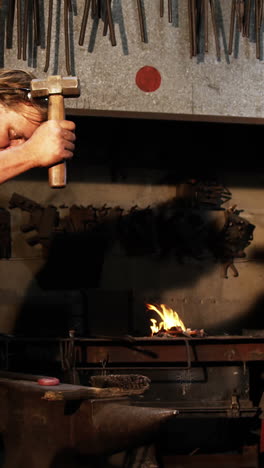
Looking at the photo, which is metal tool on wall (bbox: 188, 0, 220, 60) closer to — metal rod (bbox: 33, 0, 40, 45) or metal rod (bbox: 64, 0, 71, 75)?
metal rod (bbox: 64, 0, 71, 75)

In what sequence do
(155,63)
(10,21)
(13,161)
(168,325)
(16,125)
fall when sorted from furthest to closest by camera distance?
(168,325)
(155,63)
(10,21)
(16,125)
(13,161)

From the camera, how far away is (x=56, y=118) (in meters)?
3.77

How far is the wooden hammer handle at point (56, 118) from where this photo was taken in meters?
3.73

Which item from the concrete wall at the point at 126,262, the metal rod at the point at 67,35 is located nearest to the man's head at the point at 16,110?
the metal rod at the point at 67,35

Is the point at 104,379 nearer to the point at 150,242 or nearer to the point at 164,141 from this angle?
the point at 150,242

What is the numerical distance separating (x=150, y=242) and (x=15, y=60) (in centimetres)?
267

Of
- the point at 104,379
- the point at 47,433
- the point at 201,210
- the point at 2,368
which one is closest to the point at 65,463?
the point at 47,433

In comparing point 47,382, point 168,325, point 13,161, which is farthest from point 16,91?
point 168,325

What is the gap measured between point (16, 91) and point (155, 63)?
4119 millimetres

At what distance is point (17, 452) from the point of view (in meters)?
5.43

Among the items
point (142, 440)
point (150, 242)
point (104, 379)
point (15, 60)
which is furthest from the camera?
point (150, 242)

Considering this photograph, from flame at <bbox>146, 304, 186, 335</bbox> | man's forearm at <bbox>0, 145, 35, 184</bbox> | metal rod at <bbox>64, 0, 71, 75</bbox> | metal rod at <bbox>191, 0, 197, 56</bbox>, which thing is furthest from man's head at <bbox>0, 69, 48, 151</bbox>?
flame at <bbox>146, 304, 186, 335</bbox>

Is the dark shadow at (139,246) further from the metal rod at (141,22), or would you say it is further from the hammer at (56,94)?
the hammer at (56,94)

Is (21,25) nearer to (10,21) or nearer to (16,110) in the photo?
(10,21)
